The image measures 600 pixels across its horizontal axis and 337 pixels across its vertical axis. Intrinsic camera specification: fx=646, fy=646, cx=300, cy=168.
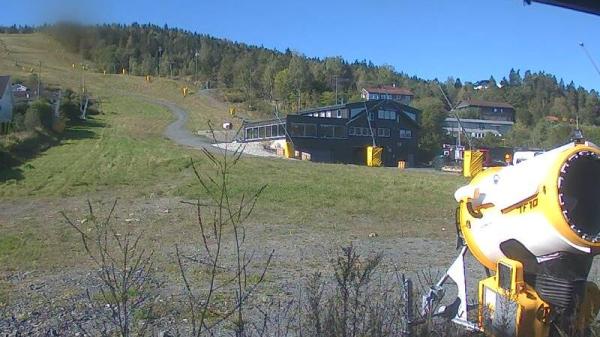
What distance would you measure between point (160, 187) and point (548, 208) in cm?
2369

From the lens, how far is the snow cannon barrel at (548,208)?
144 inches

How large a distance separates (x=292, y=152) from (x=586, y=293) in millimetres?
46987

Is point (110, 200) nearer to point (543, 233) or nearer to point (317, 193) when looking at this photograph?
point (317, 193)

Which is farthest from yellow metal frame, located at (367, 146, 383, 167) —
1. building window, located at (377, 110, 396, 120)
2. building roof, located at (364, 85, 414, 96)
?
building roof, located at (364, 85, 414, 96)

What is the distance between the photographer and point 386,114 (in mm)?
60938

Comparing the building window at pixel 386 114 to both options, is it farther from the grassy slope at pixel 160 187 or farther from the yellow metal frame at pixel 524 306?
the yellow metal frame at pixel 524 306

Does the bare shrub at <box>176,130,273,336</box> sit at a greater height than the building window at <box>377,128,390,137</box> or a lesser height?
lesser

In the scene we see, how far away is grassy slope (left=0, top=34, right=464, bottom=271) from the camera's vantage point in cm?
1235

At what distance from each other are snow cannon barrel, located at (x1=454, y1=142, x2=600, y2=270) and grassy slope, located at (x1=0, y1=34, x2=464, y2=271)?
309 cm

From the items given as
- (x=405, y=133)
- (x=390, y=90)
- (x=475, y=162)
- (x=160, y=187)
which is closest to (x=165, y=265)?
(x=475, y=162)

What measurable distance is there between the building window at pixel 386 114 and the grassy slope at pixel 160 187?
2331 cm

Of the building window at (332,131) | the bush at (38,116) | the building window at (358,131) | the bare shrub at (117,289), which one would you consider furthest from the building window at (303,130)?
the bare shrub at (117,289)

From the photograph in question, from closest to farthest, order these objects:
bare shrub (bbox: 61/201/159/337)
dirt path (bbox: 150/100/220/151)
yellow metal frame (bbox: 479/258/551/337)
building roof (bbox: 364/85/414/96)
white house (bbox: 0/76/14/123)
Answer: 1. bare shrub (bbox: 61/201/159/337)
2. yellow metal frame (bbox: 479/258/551/337)
3. white house (bbox: 0/76/14/123)
4. dirt path (bbox: 150/100/220/151)
5. building roof (bbox: 364/85/414/96)

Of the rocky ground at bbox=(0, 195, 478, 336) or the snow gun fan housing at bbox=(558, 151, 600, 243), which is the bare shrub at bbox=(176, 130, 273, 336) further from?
the snow gun fan housing at bbox=(558, 151, 600, 243)
